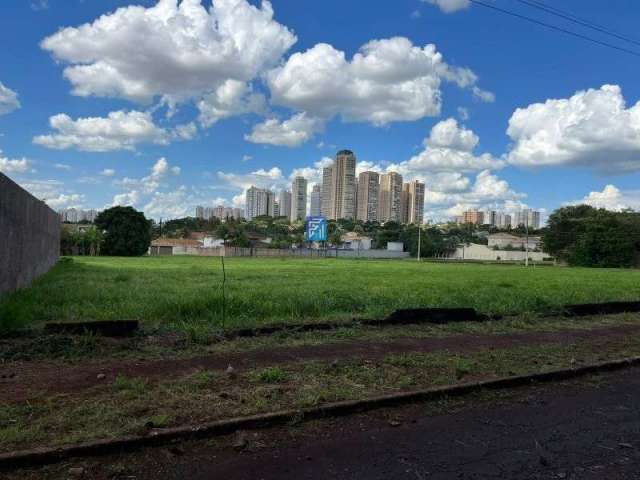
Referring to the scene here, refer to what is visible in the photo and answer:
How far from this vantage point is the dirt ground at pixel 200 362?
5.39 m

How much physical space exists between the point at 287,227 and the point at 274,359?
454 ft

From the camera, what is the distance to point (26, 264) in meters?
14.5

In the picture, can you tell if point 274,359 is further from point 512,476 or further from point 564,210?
point 564,210

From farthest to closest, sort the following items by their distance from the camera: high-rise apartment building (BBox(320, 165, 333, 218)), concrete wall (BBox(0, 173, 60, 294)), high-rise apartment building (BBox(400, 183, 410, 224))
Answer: high-rise apartment building (BBox(400, 183, 410, 224)) < high-rise apartment building (BBox(320, 165, 333, 218)) < concrete wall (BBox(0, 173, 60, 294))

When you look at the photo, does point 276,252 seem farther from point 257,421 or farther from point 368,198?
point 257,421

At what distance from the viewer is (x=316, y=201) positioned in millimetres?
166625

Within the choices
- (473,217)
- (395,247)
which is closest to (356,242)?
(395,247)

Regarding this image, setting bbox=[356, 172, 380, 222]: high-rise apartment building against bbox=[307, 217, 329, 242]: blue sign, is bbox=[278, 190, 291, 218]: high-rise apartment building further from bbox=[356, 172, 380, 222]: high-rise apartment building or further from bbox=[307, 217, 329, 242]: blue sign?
bbox=[307, 217, 329, 242]: blue sign

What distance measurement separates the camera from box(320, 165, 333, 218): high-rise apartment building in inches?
6216

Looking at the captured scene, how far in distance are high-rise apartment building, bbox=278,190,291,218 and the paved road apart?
16437 cm

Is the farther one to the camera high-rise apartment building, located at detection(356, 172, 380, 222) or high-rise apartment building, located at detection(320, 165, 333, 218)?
high-rise apartment building, located at detection(356, 172, 380, 222)

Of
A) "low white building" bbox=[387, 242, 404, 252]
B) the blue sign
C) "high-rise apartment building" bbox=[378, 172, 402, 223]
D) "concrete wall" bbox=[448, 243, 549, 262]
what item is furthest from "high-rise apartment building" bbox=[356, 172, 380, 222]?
the blue sign

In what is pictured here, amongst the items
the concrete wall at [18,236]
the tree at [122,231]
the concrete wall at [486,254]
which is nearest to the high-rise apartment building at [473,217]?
the concrete wall at [486,254]

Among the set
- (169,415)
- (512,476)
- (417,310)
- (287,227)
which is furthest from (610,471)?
(287,227)
